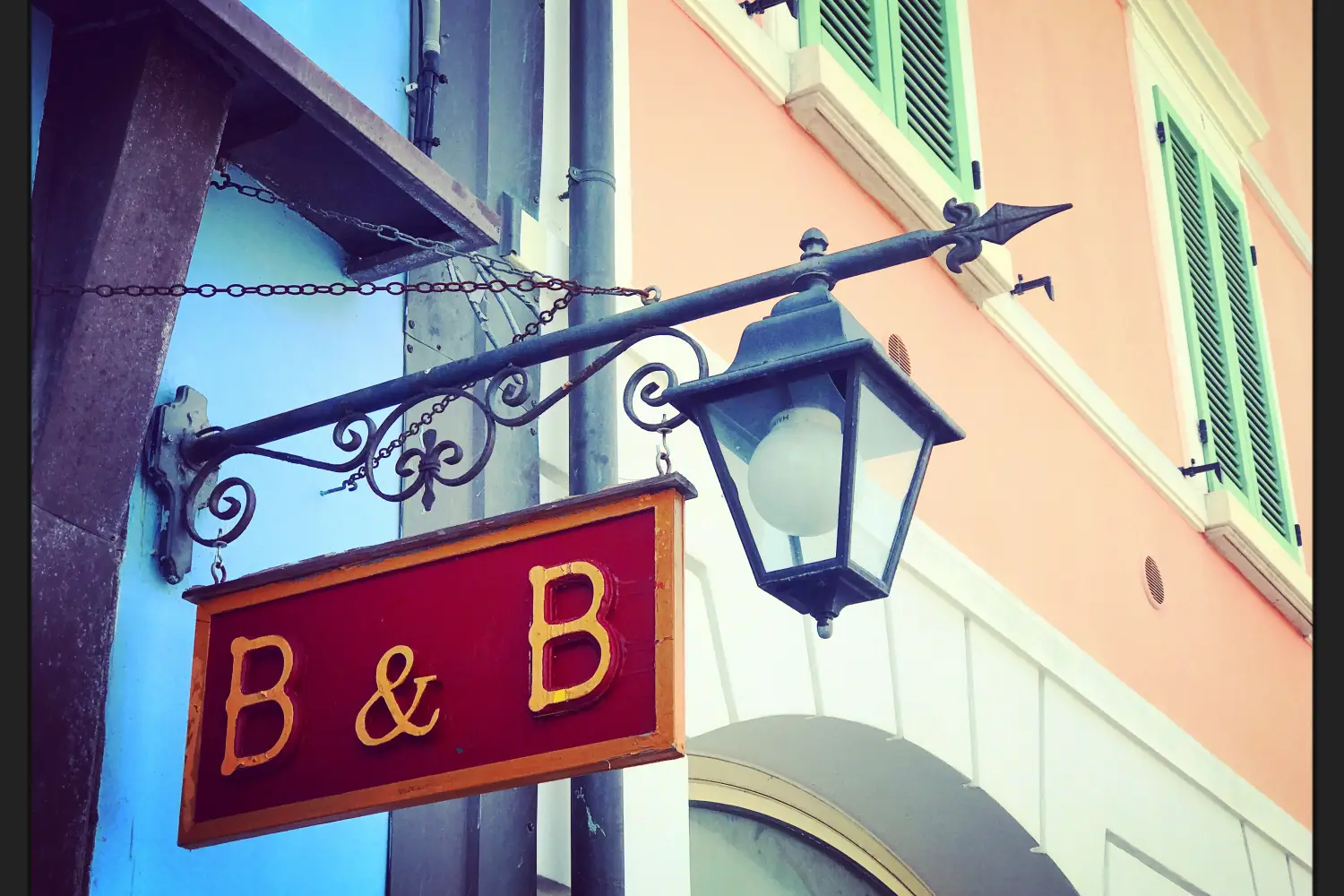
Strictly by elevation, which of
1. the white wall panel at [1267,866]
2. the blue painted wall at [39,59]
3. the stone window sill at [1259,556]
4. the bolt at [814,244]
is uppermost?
the stone window sill at [1259,556]

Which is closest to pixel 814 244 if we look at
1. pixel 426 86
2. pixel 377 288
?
pixel 377 288

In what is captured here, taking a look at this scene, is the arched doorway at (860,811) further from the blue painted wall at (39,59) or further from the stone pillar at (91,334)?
the blue painted wall at (39,59)

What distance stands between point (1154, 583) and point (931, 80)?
229 centimetres

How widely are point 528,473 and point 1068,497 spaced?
10.5 ft

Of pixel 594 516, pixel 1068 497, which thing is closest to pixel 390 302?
pixel 594 516

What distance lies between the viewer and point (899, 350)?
5594 mm

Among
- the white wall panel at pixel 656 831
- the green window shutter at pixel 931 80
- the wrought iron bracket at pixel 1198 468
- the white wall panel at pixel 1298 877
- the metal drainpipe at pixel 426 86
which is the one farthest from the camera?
the wrought iron bracket at pixel 1198 468

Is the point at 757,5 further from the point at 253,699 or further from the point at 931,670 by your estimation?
the point at 253,699

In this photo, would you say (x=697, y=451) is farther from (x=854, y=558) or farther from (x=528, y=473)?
(x=854, y=558)

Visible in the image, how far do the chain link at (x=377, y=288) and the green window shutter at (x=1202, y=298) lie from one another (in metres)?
5.14

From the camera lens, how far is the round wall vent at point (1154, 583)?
6.99m

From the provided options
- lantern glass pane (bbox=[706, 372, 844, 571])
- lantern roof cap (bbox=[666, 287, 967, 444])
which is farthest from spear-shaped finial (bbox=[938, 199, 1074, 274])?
lantern glass pane (bbox=[706, 372, 844, 571])

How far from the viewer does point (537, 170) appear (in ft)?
14.0

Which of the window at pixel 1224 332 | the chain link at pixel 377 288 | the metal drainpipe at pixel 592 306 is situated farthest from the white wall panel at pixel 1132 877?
the chain link at pixel 377 288
